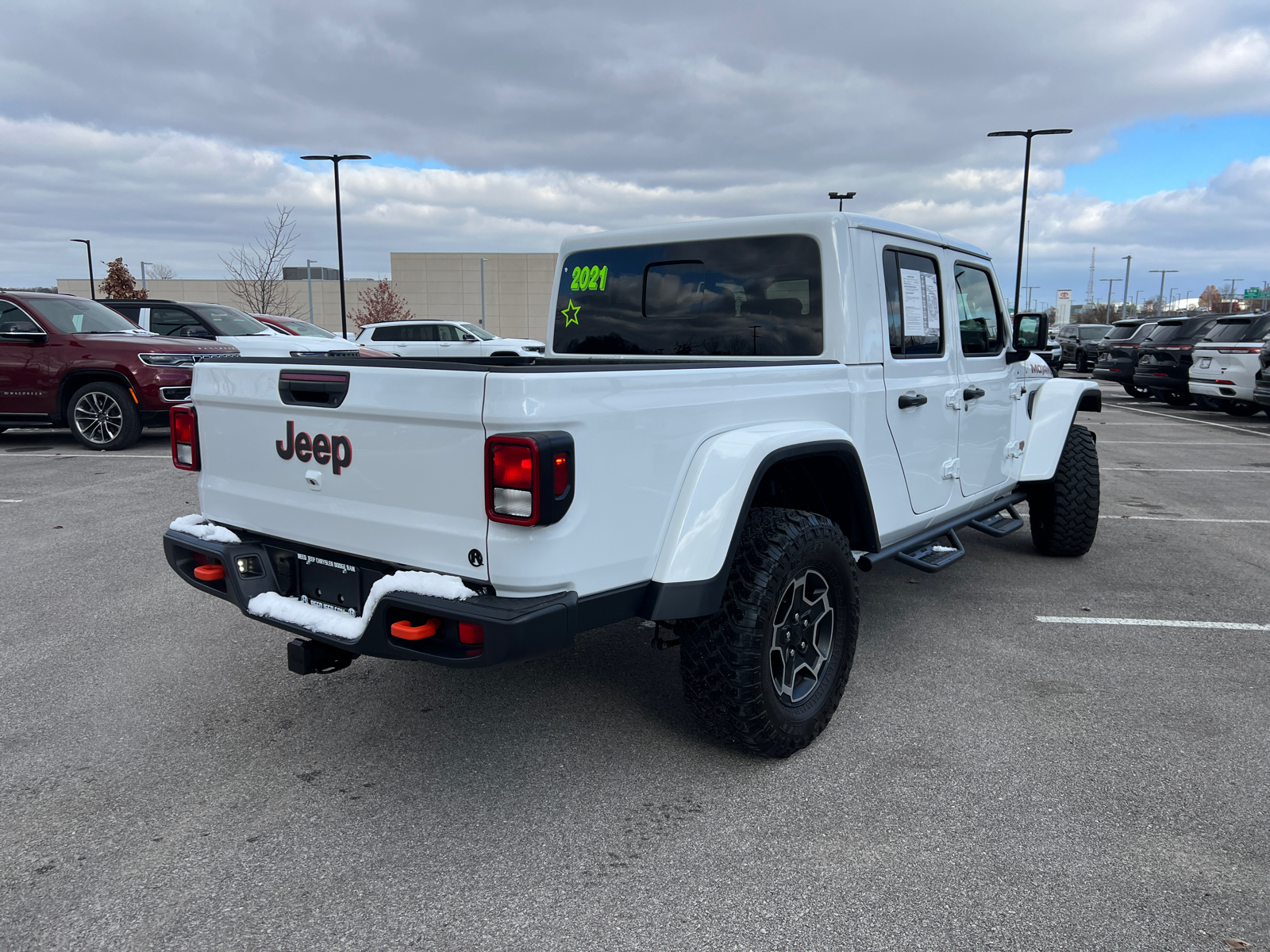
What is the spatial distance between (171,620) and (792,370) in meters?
3.54

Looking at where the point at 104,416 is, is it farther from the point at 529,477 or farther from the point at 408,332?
the point at 408,332

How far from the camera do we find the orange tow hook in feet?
8.40

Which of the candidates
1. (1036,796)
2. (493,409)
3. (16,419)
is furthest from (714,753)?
(16,419)

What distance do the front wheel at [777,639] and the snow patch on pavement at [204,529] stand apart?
169 centimetres

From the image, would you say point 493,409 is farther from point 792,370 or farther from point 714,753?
point 714,753

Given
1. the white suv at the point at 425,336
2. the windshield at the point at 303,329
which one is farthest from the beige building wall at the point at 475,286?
the windshield at the point at 303,329

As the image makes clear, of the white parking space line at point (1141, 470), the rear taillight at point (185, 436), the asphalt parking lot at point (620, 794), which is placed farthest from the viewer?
the white parking space line at point (1141, 470)

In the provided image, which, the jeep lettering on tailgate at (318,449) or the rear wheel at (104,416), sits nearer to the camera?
the jeep lettering on tailgate at (318,449)

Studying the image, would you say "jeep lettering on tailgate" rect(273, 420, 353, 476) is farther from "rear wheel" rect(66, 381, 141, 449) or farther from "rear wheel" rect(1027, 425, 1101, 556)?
"rear wheel" rect(66, 381, 141, 449)

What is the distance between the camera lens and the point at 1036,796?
301 centimetres

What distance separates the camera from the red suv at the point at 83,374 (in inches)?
405

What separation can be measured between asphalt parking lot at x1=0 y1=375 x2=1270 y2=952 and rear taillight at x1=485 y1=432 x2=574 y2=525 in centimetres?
105

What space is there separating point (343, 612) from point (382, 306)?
178 ft

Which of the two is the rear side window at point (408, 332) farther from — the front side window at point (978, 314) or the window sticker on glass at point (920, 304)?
the window sticker on glass at point (920, 304)
